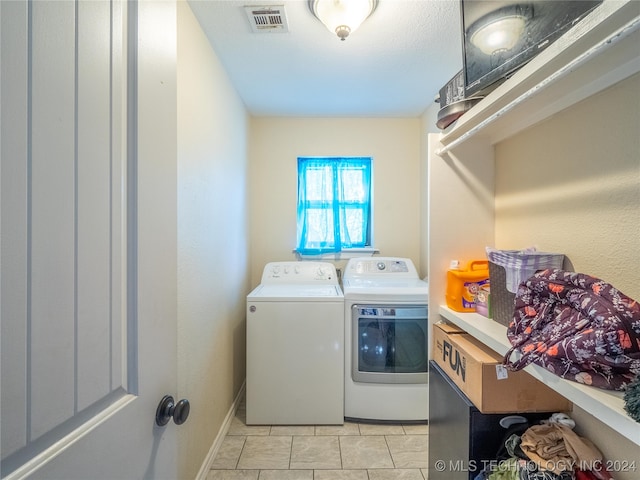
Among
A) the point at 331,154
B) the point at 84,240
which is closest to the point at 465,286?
the point at 84,240

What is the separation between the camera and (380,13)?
1480mm

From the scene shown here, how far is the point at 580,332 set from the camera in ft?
1.98

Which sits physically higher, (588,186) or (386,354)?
(588,186)

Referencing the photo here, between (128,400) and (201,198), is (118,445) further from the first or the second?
(201,198)

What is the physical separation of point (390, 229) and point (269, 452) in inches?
79.5

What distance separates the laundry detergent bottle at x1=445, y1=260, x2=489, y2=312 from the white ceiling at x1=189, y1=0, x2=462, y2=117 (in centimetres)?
132

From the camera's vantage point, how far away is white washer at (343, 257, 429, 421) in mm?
1991

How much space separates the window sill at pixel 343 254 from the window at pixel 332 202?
40 millimetres

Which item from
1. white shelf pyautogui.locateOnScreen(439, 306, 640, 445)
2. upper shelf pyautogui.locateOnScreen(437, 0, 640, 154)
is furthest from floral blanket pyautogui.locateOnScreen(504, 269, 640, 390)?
upper shelf pyautogui.locateOnScreen(437, 0, 640, 154)

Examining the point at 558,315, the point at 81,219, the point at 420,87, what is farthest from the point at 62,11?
the point at 420,87

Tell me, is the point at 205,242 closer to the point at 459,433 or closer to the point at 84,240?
the point at 84,240

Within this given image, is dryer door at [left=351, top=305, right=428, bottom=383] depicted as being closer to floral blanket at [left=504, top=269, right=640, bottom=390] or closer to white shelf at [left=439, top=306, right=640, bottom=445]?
white shelf at [left=439, top=306, right=640, bottom=445]

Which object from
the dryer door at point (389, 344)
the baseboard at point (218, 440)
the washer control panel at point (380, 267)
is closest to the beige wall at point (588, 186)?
the dryer door at point (389, 344)

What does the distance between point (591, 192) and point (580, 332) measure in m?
0.45
